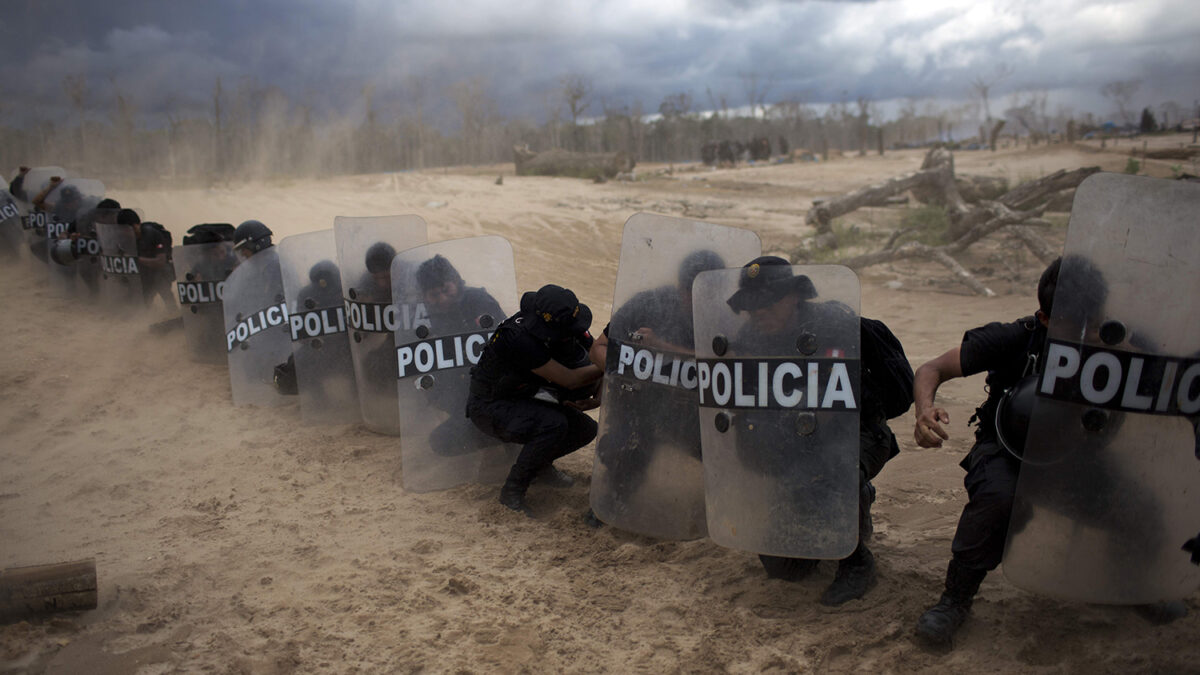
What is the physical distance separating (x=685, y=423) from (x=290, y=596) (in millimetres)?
1922

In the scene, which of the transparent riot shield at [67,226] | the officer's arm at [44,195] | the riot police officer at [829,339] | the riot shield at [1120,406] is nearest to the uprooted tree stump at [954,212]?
the riot police officer at [829,339]

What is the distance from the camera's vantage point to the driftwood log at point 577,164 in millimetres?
25500

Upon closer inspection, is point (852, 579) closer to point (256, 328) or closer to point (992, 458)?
point (992, 458)

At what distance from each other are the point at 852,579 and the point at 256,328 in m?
5.09

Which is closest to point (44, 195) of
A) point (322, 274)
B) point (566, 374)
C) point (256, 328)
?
point (256, 328)

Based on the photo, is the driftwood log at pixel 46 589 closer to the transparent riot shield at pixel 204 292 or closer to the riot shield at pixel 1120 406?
the riot shield at pixel 1120 406

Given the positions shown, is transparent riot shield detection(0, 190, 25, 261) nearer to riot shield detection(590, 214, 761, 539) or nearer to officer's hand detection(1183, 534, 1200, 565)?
riot shield detection(590, 214, 761, 539)

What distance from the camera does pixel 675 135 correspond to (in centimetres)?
4197

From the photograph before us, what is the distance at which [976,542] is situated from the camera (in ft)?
9.83

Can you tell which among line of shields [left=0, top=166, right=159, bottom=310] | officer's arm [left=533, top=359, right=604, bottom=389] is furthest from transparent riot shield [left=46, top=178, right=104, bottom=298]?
officer's arm [left=533, top=359, right=604, bottom=389]

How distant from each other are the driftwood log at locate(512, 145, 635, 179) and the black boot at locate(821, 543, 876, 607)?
22301 millimetres

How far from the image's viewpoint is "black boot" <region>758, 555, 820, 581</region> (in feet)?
11.6

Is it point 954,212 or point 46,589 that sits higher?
point 954,212

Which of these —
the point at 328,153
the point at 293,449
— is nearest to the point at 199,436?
the point at 293,449
